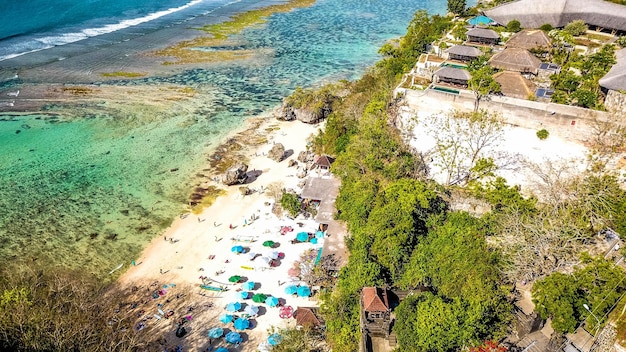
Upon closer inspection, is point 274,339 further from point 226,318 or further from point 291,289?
point 291,289

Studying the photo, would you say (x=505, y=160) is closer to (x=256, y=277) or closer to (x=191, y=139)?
(x=256, y=277)

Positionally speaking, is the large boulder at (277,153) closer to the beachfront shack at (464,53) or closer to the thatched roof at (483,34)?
the beachfront shack at (464,53)

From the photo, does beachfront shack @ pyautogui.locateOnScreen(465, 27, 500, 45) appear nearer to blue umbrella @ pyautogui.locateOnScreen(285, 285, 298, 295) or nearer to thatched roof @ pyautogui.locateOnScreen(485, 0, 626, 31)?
thatched roof @ pyautogui.locateOnScreen(485, 0, 626, 31)

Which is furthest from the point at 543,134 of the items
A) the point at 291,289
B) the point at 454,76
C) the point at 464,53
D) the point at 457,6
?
the point at 457,6

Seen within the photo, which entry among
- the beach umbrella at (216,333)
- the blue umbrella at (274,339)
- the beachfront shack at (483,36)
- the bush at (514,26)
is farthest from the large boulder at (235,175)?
the bush at (514,26)

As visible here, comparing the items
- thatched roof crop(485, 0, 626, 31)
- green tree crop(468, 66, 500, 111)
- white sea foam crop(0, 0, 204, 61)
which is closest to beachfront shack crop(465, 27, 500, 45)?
thatched roof crop(485, 0, 626, 31)

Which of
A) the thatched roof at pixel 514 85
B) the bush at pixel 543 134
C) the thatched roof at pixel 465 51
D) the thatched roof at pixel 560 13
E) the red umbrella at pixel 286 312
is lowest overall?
the red umbrella at pixel 286 312
